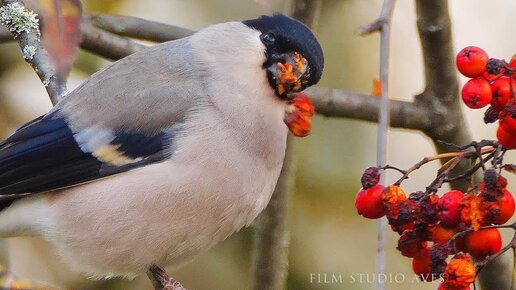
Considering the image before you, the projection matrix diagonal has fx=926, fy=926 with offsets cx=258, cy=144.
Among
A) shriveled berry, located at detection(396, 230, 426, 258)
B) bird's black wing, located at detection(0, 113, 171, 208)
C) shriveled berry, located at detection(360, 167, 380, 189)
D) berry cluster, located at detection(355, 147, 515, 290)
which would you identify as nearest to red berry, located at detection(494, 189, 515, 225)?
berry cluster, located at detection(355, 147, 515, 290)

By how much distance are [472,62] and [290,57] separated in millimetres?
787

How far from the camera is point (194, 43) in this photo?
11.6 ft

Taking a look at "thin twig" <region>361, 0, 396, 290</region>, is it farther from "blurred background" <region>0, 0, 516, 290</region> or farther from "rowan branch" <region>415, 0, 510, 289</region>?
"blurred background" <region>0, 0, 516, 290</region>

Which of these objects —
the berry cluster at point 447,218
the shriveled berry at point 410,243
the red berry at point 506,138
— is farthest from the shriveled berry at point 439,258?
the red berry at point 506,138

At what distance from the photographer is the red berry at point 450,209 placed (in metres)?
2.59

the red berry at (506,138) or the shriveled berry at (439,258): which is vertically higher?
the red berry at (506,138)

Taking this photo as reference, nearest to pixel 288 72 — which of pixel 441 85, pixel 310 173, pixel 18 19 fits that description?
pixel 441 85

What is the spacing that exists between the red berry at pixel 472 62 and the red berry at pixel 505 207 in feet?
1.23

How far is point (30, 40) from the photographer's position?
352 cm

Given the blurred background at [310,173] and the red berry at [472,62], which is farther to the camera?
the blurred background at [310,173]

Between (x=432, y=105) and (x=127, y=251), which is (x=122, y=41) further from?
(x=432, y=105)

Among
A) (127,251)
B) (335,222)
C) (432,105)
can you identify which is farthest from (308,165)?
(127,251)

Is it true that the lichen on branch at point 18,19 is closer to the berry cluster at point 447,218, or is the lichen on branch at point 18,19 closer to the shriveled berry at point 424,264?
the berry cluster at point 447,218

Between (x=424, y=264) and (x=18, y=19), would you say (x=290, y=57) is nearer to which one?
(x=424, y=264)
